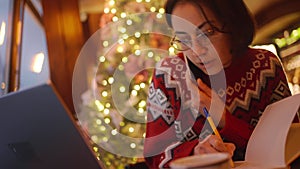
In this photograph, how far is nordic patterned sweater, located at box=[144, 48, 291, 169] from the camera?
43.6 inches

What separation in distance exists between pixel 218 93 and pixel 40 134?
1.94 feet

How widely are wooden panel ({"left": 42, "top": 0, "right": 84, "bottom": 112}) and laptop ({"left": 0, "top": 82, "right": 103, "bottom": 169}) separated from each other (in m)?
2.03

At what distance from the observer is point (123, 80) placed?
2.35 m

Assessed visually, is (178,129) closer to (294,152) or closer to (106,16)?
(294,152)

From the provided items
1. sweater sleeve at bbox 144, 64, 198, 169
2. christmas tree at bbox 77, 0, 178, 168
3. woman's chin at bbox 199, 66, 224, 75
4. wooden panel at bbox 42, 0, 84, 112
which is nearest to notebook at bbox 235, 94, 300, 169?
sweater sleeve at bbox 144, 64, 198, 169

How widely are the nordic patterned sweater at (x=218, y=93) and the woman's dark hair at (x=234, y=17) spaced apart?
1.4 inches

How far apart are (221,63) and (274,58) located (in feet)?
0.55

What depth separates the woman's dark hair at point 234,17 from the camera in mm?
1218

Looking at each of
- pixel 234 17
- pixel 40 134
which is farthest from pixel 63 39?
pixel 40 134

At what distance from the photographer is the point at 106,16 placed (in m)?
2.53

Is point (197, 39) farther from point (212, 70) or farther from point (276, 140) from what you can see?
point (276, 140)

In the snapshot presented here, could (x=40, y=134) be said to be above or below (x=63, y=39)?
below

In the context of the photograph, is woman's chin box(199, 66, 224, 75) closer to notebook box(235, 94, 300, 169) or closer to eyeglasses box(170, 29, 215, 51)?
eyeglasses box(170, 29, 215, 51)

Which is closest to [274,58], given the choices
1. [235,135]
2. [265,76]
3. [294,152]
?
[265,76]
